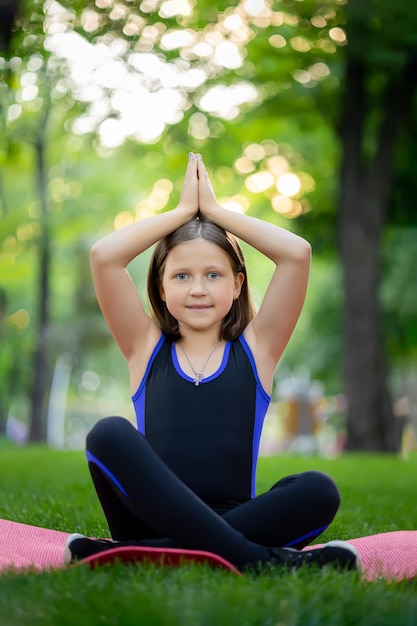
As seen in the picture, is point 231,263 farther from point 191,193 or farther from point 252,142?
point 252,142

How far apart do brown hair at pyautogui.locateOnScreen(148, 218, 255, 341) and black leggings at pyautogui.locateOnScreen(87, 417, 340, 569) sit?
0.63 metres

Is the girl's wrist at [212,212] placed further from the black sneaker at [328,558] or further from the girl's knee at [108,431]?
the black sneaker at [328,558]

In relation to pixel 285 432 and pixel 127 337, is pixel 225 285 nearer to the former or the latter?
pixel 127 337

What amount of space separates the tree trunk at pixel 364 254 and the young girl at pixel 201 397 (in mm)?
8571

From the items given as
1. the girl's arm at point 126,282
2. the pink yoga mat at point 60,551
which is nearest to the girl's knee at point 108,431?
the pink yoga mat at point 60,551

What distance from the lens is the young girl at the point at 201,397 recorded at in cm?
271

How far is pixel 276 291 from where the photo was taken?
324cm

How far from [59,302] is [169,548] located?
77.6 feet

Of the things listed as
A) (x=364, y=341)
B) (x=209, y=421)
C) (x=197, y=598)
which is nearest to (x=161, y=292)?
(x=209, y=421)

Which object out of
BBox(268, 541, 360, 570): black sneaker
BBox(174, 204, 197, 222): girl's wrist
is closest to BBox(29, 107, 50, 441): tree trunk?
BBox(174, 204, 197, 222): girl's wrist

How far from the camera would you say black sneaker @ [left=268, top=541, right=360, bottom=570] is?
271 cm

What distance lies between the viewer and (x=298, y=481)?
2.84m

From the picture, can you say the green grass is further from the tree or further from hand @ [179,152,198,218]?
the tree

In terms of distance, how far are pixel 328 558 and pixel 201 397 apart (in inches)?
27.0
